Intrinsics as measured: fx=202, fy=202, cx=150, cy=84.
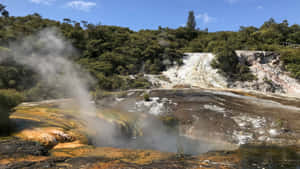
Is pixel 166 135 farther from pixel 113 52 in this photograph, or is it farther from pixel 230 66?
pixel 113 52

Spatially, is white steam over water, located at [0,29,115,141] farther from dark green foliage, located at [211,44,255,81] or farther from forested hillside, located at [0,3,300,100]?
dark green foliage, located at [211,44,255,81]

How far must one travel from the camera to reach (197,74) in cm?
2469

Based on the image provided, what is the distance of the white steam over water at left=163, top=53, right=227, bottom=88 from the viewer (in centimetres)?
2281

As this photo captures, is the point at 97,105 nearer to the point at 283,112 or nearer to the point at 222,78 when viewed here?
the point at 283,112

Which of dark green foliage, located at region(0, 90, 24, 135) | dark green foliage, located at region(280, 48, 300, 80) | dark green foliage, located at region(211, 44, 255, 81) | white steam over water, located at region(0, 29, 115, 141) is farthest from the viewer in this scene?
dark green foliage, located at region(211, 44, 255, 81)

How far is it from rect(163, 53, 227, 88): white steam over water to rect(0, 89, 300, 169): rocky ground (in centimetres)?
725

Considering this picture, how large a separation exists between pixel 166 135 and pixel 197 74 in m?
15.8

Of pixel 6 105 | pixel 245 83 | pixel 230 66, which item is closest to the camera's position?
pixel 6 105

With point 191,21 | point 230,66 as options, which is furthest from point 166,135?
point 191,21

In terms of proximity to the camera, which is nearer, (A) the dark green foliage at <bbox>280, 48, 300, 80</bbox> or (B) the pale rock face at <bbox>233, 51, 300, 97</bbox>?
(B) the pale rock face at <bbox>233, 51, 300, 97</bbox>

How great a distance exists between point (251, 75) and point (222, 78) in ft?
10.6

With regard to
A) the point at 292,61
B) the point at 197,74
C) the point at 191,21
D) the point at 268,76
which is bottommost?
the point at 268,76

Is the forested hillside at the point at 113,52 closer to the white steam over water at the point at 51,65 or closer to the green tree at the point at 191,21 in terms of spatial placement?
the white steam over water at the point at 51,65

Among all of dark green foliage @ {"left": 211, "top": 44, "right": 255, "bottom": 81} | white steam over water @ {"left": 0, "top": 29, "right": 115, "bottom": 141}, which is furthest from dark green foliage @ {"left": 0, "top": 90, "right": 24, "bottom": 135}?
dark green foliage @ {"left": 211, "top": 44, "right": 255, "bottom": 81}
